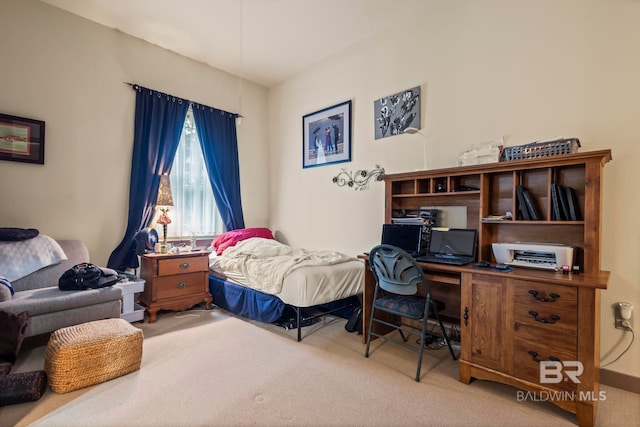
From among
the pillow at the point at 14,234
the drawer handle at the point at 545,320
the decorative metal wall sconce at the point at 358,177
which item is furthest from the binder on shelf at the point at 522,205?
the pillow at the point at 14,234

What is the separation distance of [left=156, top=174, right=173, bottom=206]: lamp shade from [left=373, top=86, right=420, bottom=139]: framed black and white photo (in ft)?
8.04

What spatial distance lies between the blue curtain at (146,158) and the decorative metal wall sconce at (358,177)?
209cm

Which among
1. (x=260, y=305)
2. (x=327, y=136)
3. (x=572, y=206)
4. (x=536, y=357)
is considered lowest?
(x=260, y=305)

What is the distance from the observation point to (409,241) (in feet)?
9.23

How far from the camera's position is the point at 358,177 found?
11.9ft

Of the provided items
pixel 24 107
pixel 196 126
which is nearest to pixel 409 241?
pixel 196 126

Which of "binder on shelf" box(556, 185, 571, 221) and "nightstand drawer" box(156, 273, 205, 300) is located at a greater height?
"binder on shelf" box(556, 185, 571, 221)

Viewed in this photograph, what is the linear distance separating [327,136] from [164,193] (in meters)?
2.07

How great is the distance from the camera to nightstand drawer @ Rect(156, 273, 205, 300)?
318cm

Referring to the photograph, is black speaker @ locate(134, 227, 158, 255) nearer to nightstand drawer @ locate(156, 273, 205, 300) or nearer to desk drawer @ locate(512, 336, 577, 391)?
nightstand drawer @ locate(156, 273, 205, 300)

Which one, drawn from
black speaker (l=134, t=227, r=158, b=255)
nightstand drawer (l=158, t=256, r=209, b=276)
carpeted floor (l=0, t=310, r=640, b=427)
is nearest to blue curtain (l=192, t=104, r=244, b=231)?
nightstand drawer (l=158, t=256, r=209, b=276)

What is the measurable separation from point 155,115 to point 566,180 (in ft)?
13.4

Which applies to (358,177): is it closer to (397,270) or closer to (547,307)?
(397,270)

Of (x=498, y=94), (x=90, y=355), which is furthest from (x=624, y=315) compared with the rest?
(x=90, y=355)
